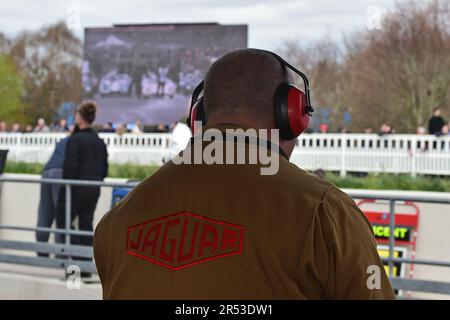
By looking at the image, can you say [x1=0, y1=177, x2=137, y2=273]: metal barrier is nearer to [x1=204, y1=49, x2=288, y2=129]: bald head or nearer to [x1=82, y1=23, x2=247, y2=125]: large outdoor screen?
[x1=204, y1=49, x2=288, y2=129]: bald head

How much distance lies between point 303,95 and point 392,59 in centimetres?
3224

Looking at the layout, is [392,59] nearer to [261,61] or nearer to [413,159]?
[413,159]

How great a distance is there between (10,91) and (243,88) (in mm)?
60622

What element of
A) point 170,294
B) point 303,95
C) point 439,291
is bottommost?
point 439,291

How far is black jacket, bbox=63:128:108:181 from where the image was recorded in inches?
317

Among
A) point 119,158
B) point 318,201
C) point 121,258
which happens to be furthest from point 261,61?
point 119,158

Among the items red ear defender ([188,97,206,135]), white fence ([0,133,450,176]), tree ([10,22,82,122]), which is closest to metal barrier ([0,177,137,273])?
red ear defender ([188,97,206,135])

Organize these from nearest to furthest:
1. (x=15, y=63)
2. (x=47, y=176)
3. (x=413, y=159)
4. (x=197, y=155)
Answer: (x=197, y=155) < (x=47, y=176) < (x=413, y=159) < (x=15, y=63)

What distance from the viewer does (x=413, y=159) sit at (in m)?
19.5

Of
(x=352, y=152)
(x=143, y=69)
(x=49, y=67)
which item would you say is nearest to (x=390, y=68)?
(x=352, y=152)

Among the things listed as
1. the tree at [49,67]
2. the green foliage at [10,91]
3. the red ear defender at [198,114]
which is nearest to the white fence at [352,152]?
the red ear defender at [198,114]

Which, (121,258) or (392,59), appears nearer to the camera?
(121,258)

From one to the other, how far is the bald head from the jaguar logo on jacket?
289 millimetres

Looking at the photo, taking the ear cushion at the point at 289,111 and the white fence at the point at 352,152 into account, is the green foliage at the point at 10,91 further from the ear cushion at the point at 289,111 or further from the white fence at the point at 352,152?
the ear cushion at the point at 289,111
